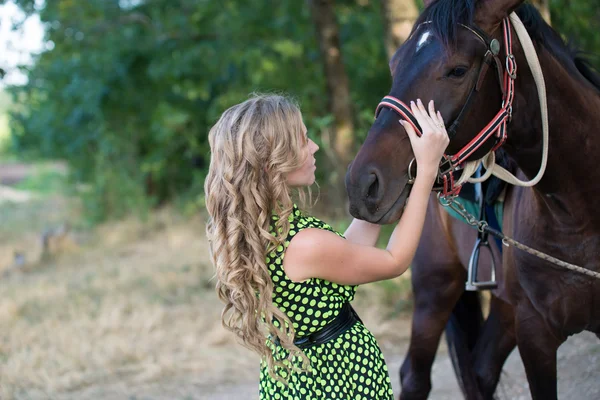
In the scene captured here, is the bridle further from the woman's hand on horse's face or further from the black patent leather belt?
the black patent leather belt

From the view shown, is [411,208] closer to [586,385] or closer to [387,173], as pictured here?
[387,173]

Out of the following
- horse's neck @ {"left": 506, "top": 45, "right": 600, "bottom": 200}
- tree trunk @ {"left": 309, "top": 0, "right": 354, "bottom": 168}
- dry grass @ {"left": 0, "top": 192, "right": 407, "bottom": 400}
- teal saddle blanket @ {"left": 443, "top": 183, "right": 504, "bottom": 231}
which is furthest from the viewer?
tree trunk @ {"left": 309, "top": 0, "right": 354, "bottom": 168}

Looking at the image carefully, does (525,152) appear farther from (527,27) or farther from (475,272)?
(475,272)

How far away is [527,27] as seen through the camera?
7.33ft

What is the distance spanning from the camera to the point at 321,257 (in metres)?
1.98

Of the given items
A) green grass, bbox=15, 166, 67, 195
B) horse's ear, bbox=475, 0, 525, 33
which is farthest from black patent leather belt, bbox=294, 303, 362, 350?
green grass, bbox=15, 166, 67, 195

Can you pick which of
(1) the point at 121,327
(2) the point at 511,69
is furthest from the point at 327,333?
(1) the point at 121,327

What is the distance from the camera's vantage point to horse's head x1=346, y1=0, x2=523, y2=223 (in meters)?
1.94

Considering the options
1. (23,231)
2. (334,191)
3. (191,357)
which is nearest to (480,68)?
(191,357)

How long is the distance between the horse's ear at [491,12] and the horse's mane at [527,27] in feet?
0.08

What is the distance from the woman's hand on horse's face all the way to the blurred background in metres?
0.94

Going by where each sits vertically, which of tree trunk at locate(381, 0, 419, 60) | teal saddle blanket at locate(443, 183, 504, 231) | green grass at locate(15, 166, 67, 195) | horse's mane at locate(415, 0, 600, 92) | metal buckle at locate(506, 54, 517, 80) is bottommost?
teal saddle blanket at locate(443, 183, 504, 231)

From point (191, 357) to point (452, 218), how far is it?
2.96 m

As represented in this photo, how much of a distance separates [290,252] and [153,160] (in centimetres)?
1065
